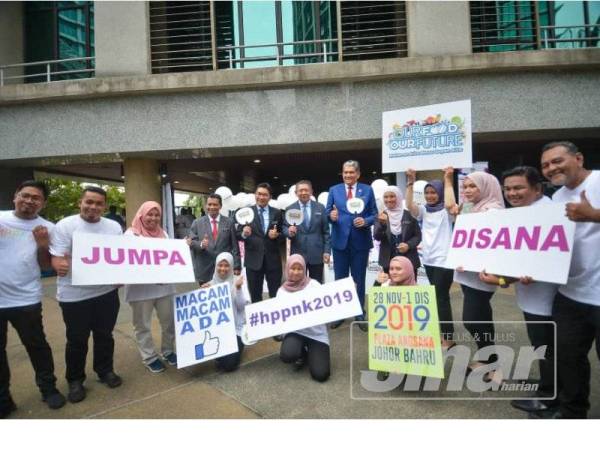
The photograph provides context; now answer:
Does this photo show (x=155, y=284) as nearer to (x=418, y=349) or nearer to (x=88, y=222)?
(x=88, y=222)

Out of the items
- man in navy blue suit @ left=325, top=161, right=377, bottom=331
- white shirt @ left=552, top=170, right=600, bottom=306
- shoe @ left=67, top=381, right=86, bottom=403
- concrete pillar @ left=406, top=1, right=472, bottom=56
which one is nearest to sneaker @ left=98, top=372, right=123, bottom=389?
shoe @ left=67, top=381, right=86, bottom=403

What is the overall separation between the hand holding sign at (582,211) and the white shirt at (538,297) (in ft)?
1.30

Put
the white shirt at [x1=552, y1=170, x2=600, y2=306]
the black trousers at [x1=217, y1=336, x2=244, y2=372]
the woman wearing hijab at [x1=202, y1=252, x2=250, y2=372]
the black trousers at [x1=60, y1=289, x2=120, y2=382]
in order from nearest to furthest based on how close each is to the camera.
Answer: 1. the white shirt at [x1=552, y1=170, x2=600, y2=306]
2. the black trousers at [x1=60, y1=289, x2=120, y2=382]
3. the black trousers at [x1=217, y1=336, x2=244, y2=372]
4. the woman wearing hijab at [x1=202, y1=252, x2=250, y2=372]

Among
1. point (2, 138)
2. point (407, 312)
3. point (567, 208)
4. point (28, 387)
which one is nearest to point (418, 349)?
point (407, 312)

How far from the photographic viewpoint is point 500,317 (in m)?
4.44

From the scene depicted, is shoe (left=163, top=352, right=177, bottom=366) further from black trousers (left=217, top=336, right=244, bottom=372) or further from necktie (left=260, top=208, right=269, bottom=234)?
necktie (left=260, top=208, right=269, bottom=234)

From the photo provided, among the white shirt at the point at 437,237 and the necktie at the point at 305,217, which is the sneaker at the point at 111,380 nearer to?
the necktie at the point at 305,217

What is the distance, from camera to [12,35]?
9.30m

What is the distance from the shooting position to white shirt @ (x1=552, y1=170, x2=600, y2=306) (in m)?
1.91

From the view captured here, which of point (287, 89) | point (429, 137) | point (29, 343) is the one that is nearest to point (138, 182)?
point (287, 89)

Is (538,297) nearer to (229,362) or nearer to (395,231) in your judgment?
(395,231)

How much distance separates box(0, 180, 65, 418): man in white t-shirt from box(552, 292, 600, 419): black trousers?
3680mm

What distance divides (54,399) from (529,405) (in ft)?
11.8

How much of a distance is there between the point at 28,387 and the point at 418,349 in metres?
3.48
